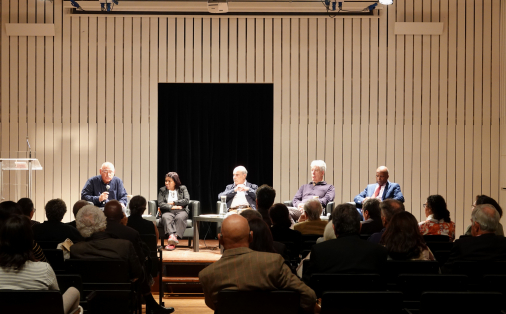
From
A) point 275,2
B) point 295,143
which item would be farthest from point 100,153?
point 275,2

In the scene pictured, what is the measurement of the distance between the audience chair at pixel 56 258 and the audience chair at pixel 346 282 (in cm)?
187

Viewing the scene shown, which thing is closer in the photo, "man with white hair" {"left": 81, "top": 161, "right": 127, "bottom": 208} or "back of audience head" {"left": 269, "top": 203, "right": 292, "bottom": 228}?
"back of audience head" {"left": 269, "top": 203, "right": 292, "bottom": 228}

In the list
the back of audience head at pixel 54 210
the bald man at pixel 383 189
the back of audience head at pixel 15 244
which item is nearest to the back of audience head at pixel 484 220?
the back of audience head at pixel 15 244

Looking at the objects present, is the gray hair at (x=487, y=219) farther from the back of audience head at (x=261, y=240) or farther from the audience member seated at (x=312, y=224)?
the audience member seated at (x=312, y=224)

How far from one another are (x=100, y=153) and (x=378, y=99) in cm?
497

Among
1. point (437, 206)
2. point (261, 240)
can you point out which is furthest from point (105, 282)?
point (437, 206)

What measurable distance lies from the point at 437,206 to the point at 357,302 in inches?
119

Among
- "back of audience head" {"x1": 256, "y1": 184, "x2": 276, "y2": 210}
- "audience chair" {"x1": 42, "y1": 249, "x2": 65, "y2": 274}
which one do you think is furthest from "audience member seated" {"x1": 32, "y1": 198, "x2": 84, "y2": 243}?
"back of audience head" {"x1": 256, "y1": 184, "x2": 276, "y2": 210}

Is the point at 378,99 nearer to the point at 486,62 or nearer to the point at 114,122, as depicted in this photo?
the point at 486,62

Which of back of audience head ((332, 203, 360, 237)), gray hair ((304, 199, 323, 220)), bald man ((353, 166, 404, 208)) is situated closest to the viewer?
back of audience head ((332, 203, 360, 237))

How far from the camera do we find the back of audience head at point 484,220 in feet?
12.8

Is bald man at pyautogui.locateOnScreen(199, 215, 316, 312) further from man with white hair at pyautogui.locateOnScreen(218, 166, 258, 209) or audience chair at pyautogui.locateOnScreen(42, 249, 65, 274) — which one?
man with white hair at pyautogui.locateOnScreen(218, 166, 258, 209)

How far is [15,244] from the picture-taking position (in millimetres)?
2844

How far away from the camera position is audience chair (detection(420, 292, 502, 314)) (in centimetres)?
256
